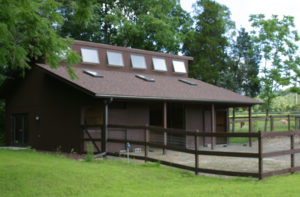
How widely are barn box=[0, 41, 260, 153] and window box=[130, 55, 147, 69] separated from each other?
0.19 feet

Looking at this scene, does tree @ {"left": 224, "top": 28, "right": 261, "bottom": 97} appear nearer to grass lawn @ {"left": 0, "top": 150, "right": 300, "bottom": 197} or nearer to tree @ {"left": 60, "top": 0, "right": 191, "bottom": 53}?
tree @ {"left": 60, "top": 0, "right": 191, "bottom": 53}

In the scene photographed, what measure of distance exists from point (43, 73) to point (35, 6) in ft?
29.5

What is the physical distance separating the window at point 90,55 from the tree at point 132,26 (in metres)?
11.9

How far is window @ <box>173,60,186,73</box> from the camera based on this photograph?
881 inches

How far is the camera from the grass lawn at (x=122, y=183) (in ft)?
22.6

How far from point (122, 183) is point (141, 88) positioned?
8.66 metres

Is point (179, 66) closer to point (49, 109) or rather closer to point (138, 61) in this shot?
point (138, 61)

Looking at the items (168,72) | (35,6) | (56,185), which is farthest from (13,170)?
(168,72)

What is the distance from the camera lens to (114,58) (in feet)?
63.7

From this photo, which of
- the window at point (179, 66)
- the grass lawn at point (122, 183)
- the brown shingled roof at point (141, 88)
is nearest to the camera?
the grass lawn at point (122, 183)

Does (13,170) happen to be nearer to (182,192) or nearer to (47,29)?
(47,29)

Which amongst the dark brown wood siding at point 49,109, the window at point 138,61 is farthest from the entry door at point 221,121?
the dark brown wood siding at point 49,109

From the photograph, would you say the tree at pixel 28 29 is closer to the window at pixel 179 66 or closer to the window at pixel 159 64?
the window at pixel 159 64

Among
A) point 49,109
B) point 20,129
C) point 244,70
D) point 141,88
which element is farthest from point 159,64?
point 244,70
